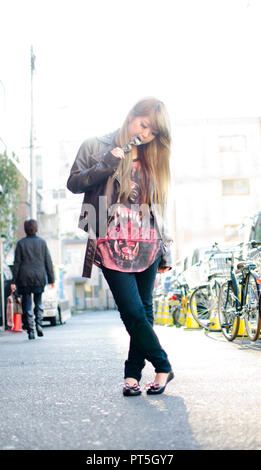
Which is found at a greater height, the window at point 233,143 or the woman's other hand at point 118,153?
the window at point 233,143

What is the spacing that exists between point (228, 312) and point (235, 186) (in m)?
26.6

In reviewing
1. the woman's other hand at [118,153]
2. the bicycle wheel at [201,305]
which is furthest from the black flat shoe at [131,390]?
the bicycle wheel at [201,305]

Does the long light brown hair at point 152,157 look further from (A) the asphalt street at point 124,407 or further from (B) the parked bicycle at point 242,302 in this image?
(B) the parked bicycle at point 242,302

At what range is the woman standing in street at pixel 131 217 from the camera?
3398mm

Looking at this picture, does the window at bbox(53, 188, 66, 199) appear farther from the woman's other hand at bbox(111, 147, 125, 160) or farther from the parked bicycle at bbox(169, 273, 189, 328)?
the woman's other hand at bbox(111, 147, 125, 160)

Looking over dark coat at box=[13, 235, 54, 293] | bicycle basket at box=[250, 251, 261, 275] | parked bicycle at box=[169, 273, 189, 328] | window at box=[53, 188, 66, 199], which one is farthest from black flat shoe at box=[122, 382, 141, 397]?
window at box=[53, 188, 66, 199]

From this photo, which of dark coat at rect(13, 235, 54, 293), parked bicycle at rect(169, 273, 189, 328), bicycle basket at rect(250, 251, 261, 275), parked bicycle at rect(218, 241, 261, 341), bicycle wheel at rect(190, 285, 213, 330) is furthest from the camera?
parked bicycle at rect(169, 273, 189, 328)

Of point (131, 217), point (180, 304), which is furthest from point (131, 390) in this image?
point (180, 304)

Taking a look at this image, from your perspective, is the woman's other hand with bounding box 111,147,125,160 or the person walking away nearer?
the woman's other hand with bounding box 111,147,125,160

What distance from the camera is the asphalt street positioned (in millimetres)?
2365

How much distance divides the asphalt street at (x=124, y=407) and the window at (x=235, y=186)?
28.0m

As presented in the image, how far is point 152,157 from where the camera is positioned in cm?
360

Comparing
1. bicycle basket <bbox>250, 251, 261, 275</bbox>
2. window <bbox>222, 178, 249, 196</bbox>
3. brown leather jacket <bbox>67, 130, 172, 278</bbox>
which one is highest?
window <bbox>222, 178, 249, 196</bbox>

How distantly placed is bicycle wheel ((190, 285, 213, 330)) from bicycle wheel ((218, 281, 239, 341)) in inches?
55.5
